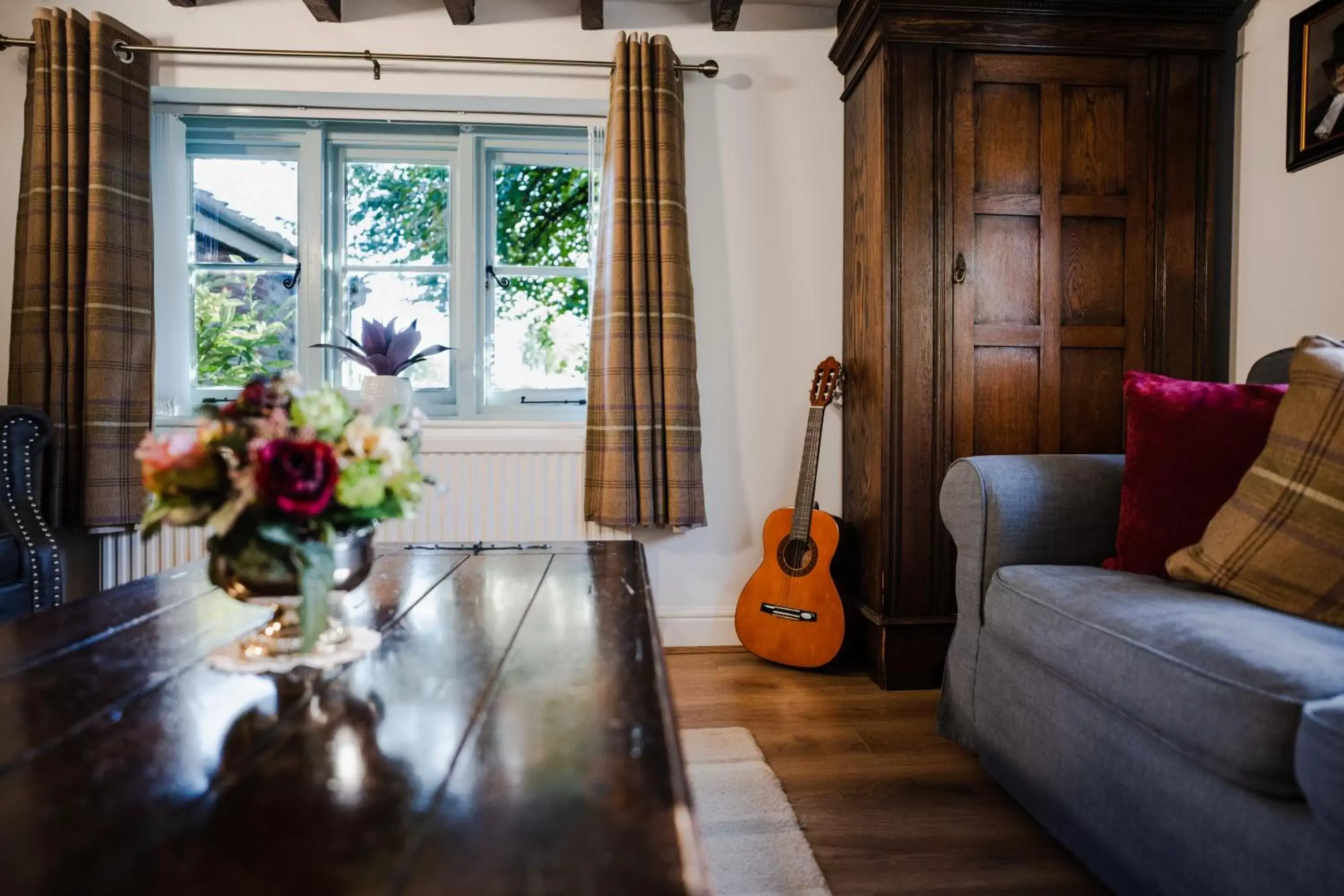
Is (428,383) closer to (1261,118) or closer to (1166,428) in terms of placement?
(1166,428)

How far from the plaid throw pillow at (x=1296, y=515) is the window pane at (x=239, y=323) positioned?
2.71m

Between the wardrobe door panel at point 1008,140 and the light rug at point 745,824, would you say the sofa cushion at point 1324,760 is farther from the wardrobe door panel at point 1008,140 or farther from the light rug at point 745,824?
the wardrobe door panel at point 1008,140

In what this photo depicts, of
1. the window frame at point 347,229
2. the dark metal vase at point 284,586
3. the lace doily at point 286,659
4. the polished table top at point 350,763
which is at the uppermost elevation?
the window frame at point 347,229

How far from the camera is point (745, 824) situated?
142cm

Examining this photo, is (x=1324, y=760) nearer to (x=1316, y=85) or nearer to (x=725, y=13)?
(x=1316, y=85)

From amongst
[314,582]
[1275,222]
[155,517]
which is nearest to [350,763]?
[314,582]

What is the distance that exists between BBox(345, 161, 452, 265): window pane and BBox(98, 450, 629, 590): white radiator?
0.79m

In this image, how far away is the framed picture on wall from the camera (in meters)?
1.90

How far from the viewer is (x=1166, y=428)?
1.45 m

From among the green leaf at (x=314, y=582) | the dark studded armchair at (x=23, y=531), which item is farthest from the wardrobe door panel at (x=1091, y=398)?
the dark studded armchair at (x=23, y=531)

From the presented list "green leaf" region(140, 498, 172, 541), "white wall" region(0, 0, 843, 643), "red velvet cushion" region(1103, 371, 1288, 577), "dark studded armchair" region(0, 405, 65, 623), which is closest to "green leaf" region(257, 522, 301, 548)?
"green leaf" region(140, 498, 172, 541)

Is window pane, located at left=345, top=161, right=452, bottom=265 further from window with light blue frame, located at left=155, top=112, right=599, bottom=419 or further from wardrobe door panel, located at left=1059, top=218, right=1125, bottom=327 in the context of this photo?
wardrobe door panel, located at left=1059, top=218, right=1125, bottom=327

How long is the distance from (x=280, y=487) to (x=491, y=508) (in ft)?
5.86

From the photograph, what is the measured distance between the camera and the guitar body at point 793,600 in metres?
2.31
